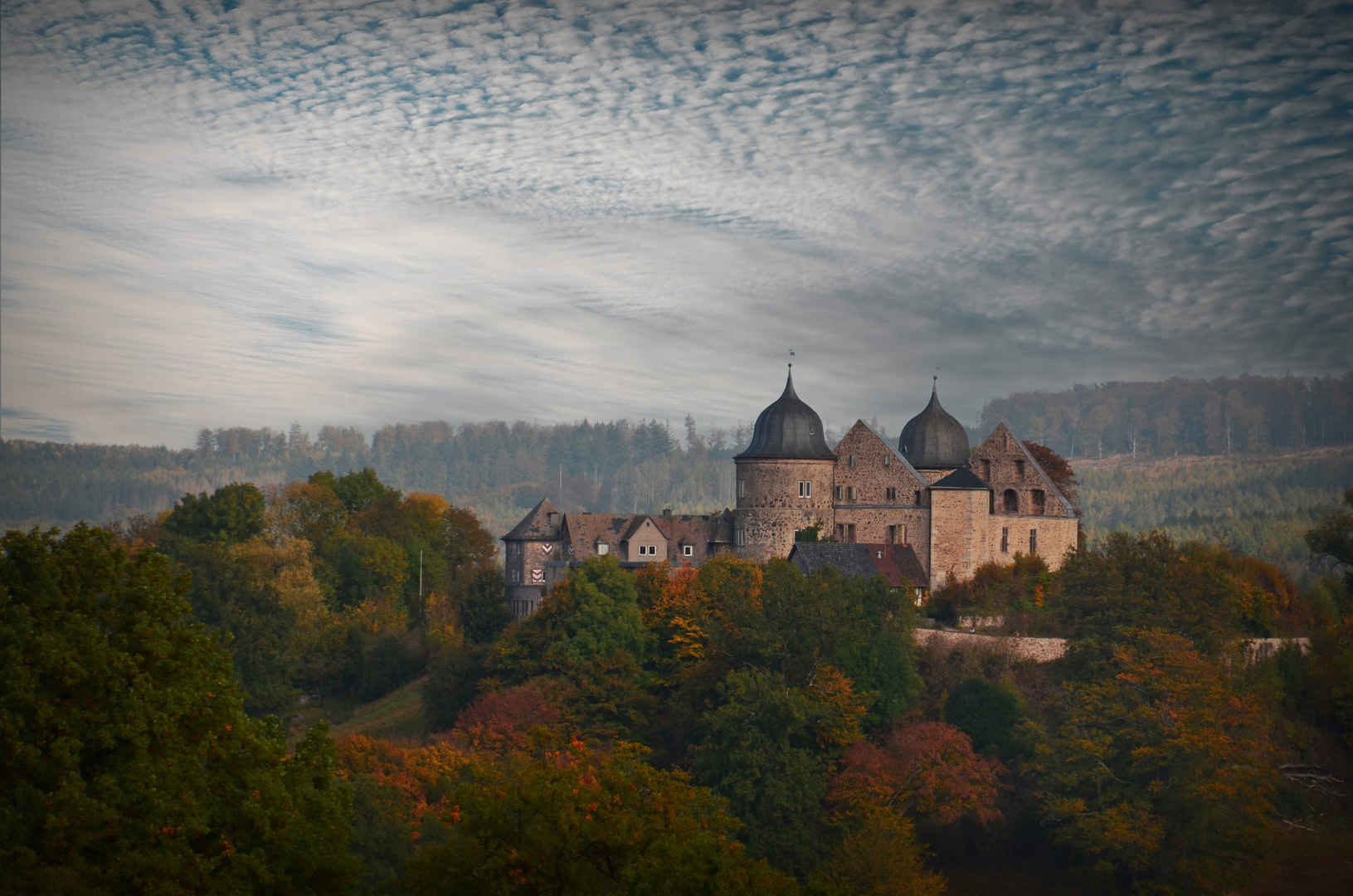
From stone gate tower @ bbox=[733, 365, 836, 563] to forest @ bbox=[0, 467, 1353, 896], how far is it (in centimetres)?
357

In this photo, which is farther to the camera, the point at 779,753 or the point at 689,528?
the point at 689,528

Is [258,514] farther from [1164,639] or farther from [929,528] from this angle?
[1164,639]

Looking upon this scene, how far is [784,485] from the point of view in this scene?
5491 centimetres

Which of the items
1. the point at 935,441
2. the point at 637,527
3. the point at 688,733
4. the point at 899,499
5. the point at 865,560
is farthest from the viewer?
the point at 637,527

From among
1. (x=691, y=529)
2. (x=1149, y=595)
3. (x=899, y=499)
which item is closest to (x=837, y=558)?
(x=899, y=499)

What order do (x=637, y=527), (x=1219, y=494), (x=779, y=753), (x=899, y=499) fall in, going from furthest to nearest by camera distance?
(x=1219, y=494), (x=637, y=527), (x=899, y=499), (x=779, y=753)

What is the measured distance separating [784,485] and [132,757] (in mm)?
37033

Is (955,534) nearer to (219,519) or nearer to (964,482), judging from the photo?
(964,482)

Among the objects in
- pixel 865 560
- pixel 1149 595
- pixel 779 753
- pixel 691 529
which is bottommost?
pixel 779 753

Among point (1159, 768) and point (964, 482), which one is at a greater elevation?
point (964, 482)

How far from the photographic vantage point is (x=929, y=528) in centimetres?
5372

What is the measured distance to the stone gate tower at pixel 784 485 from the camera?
180 feet

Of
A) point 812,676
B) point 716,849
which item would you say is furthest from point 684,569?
point 716,849

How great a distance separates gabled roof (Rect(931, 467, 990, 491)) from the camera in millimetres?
53750
